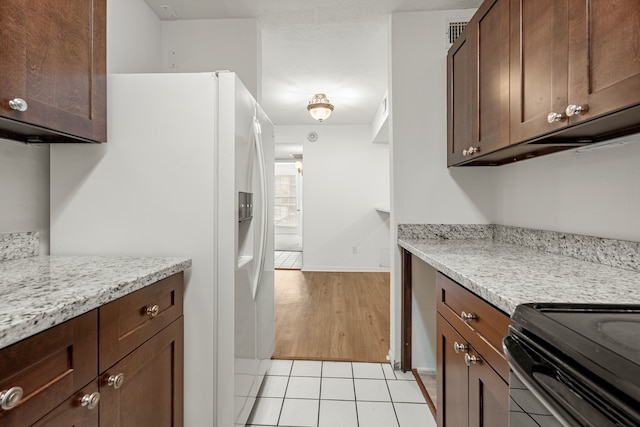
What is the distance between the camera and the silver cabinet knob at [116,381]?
896mm

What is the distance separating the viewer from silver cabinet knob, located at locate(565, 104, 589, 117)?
36.6 inches

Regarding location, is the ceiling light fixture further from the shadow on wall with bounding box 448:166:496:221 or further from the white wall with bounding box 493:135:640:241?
the white wall with bounding box 493:135:640:241

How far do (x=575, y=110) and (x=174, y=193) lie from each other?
1.46 meters

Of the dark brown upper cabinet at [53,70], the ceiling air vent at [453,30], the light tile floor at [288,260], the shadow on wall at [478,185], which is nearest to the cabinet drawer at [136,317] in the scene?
the dark brown upper cabinet at [53,70]

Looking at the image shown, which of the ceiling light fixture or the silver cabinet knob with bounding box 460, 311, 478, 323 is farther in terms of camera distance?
the ceiling light fixture

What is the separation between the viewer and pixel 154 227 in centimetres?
137

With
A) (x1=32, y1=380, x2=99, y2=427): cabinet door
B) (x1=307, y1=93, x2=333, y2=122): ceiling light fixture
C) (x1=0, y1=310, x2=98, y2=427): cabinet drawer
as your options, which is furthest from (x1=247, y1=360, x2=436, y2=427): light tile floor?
(x1=307, y1=93, x2=333, y2=122): ceiling light fixture

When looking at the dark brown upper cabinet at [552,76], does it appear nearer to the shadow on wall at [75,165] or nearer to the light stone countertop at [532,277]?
the light stone countertop at [532,277]

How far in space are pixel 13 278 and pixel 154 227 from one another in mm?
477

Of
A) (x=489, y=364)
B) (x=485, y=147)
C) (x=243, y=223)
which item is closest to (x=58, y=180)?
(x=243, y=223)

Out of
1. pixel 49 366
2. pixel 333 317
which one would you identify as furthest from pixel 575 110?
pixel 333 317

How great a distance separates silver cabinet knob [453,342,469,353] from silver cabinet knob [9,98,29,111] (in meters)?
1.60

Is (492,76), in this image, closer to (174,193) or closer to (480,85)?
(480,85)

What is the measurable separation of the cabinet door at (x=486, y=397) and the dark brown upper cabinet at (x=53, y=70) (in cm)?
158
